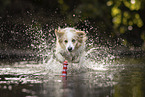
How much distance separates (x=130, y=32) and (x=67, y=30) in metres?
9.21

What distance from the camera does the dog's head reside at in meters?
10.2

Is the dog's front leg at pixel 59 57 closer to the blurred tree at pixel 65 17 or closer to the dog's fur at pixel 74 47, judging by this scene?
the dog's fur at pixel 74 47

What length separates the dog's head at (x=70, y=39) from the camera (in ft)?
33.4

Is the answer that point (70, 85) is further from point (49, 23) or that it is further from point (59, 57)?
point (49, 23)

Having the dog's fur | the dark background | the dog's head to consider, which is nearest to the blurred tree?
the dark background

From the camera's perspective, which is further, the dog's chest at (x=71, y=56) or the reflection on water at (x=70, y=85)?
the dog's chest at (x=71, y=56)

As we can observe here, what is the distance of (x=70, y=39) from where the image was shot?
10242 mm

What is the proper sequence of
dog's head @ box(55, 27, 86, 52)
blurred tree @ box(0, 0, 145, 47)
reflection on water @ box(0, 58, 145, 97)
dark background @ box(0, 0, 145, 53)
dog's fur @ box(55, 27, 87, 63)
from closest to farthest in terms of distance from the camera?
reflection on water @ box(0, 58, 145, 97) → dog's head @ box(55, 27, 86, 52) → dog's fur @ box(55, 27, 87, 63) → blurred tree @ box(0, 0, 145, 47) → dark background @ box(0, 0, 145, 53)

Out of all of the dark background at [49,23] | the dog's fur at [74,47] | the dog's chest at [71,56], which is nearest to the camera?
the dog's fur at [74,47]

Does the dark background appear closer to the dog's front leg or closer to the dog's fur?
the dog's fur

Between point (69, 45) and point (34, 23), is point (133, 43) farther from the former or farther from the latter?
point (69, 45)

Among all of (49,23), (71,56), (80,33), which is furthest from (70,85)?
(49,23)

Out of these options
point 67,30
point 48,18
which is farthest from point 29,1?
point 67,30

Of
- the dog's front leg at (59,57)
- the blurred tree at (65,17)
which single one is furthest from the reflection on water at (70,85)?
the blurred tree at (65,17)
